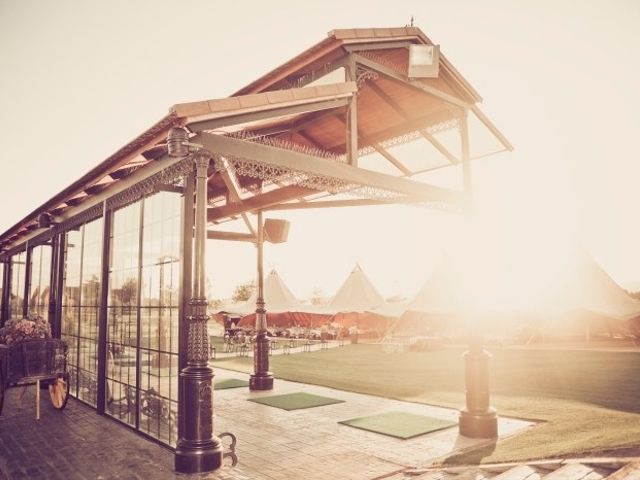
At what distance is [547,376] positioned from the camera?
11625mm

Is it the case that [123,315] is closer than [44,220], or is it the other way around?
[123,315]

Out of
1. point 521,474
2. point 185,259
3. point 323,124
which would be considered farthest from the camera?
point 323,124

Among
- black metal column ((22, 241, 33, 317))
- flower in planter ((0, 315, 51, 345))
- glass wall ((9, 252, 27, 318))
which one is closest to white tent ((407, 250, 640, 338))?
flower in planter ((0, 315, 51, 345))

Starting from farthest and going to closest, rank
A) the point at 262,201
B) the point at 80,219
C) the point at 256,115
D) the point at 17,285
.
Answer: the point at 17,285 < the point at 80,219 < the point at 262,201 < the point at 256,115

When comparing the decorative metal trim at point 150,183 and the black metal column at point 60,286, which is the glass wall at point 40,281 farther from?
the decorative metal trim at point 150,183

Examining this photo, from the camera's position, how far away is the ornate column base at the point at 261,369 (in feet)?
35.1

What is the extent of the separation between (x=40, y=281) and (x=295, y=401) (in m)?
7.17

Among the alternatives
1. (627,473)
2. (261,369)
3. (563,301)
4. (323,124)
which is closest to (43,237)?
(261,369)

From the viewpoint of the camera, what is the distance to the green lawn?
5.84 metres

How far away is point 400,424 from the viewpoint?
287 inches

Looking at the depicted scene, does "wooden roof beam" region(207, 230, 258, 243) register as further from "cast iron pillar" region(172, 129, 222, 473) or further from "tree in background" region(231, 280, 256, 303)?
"tree in background" region(231, 280, 256, 303)

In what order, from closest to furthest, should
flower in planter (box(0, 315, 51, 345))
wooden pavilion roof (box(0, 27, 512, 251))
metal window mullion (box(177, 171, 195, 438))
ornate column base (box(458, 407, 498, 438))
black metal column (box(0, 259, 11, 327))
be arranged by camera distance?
wooden pavilion roof (box(0, 27, 512, 251))
metal window mullion (box(177, 171, 195, 438))
ornate column base (box(458, 407, 498, 438))
flower in planter (box(0, 315, 51, 345))
black metal column (box(0, 259, 11, 327))

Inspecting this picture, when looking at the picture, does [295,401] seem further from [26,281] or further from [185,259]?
[26,281]

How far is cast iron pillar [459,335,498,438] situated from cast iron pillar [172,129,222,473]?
3524 mm
